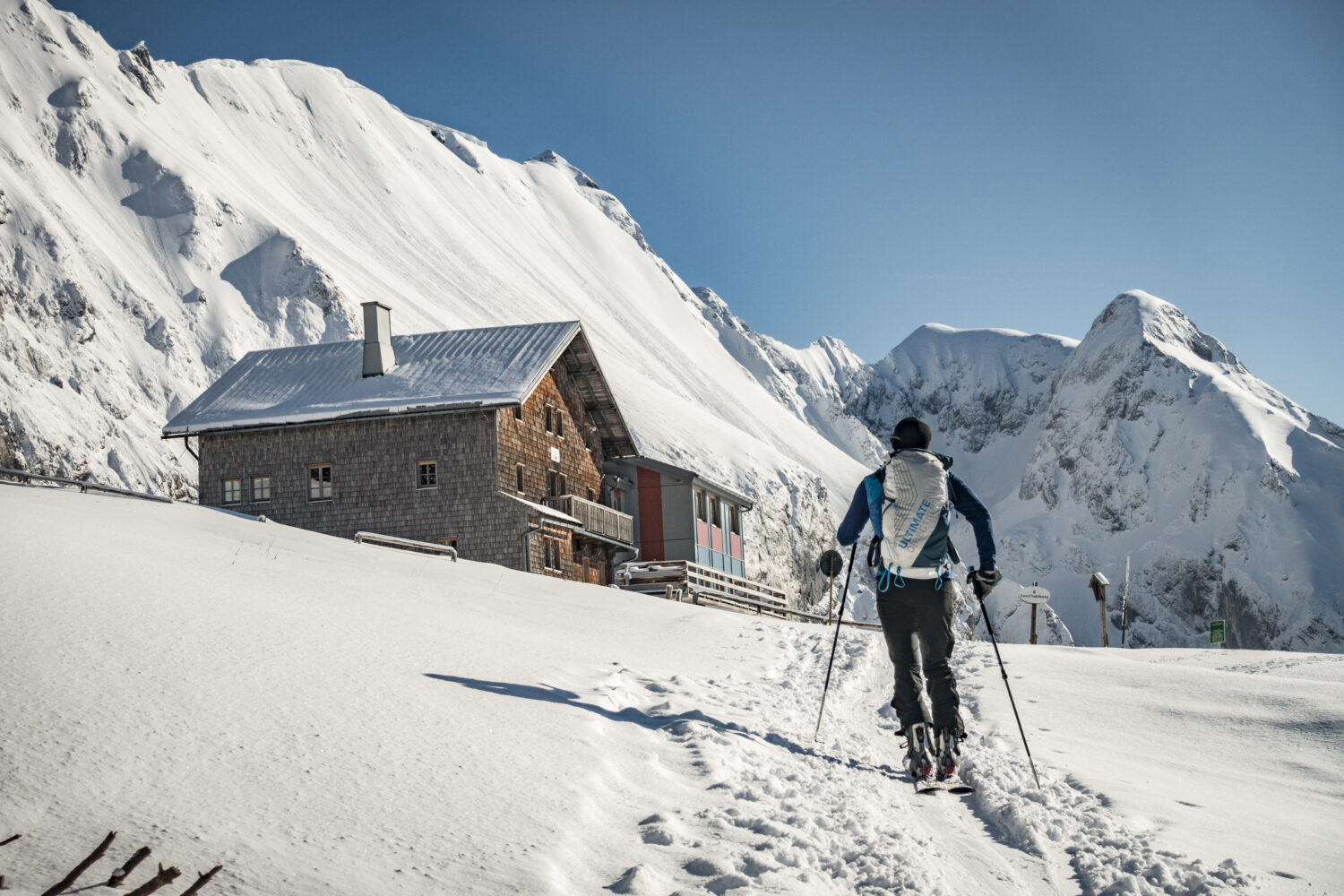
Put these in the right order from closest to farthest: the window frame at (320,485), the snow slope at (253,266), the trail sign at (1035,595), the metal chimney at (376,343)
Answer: the trail sign at (1035,595), the window frame at (320,485), the metal chimney at (376,343), the snow slope at (253,266)

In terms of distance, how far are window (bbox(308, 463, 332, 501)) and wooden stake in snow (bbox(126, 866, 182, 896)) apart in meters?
25.1

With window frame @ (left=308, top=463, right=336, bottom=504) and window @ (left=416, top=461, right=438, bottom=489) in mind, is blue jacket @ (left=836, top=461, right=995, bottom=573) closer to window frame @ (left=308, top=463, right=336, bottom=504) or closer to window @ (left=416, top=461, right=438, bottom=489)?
window @ (left=416, top=461, right=438, bottom=489)

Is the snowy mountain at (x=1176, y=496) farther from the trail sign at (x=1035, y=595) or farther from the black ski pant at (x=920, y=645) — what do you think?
the black ski pant at (x=920, y=645)

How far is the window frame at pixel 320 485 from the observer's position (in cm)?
2745

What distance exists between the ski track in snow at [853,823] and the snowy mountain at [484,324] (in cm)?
4659

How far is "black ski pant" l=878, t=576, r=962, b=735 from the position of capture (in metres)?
6.51

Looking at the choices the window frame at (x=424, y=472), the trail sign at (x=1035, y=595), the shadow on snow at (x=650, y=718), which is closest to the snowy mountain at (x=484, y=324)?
the window frame at (x=424, y=472)

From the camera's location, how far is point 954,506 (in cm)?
727

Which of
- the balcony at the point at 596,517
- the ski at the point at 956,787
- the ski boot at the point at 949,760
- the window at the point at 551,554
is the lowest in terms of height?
the ski at the point at 956,787

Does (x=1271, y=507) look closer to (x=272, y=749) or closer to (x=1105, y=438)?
(x=1105, y=438)

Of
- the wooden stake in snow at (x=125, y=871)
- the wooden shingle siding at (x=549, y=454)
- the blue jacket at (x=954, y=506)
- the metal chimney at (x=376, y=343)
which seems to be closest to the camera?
the wooden stake in snow at (x=125, y=871)

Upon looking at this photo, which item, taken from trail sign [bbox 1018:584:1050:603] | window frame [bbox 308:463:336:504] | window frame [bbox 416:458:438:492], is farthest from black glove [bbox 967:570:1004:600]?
window frame [bbox 308:463:336:504]

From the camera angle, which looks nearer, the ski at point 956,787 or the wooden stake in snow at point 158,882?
the wooden stake in snow at point 158,882

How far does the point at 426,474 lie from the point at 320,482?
9.30ft
